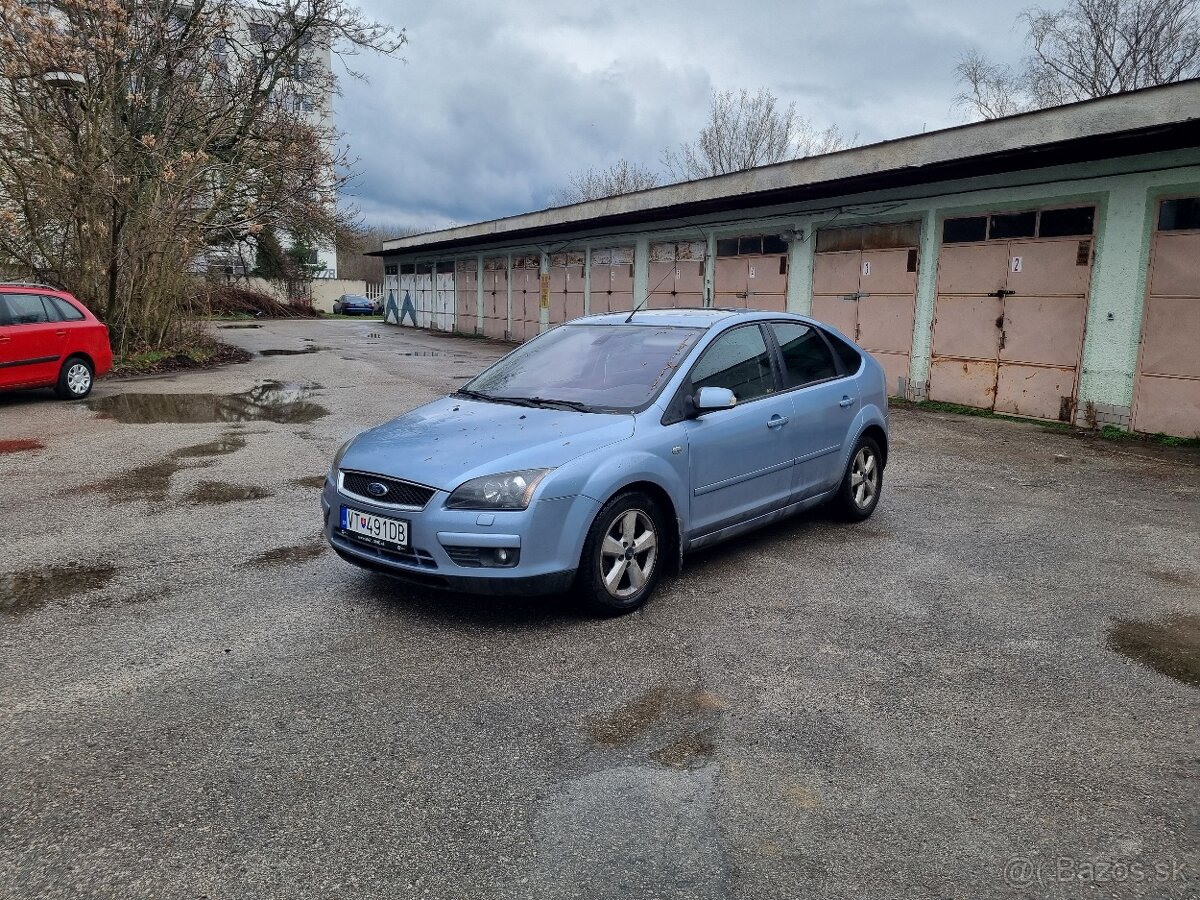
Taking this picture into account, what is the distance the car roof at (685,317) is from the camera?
18.2 feet

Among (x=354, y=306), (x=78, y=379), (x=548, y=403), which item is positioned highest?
(x=354, y=306)

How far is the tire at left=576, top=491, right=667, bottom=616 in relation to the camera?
170 inches

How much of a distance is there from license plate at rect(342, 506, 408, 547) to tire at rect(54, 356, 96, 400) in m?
9.99

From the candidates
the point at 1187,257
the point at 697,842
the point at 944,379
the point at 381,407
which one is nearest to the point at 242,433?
the point at 381,407

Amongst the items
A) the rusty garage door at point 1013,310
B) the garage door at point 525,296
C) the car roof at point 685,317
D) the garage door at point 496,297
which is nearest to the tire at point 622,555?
the car roof at point 685,317

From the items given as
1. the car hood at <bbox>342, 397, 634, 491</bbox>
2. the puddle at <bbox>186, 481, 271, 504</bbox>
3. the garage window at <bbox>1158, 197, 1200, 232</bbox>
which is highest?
the garage window at <bbox>1158, 197, 1200, 232</bbox>

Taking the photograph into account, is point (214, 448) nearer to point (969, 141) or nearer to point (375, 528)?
point (375, 528)

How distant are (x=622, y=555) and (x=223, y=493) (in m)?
4.21

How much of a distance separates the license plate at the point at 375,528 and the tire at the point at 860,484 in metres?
3.33

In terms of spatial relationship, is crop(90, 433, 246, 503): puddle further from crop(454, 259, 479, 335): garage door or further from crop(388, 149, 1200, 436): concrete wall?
crop(454, 259, 479, 335): garage door

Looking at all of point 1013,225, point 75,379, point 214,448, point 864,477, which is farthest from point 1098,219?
point 75,379

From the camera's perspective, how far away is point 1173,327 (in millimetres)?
10375

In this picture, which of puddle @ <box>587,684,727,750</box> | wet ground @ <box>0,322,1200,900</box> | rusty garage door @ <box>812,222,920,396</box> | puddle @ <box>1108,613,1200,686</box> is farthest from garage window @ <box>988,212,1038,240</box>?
puddle @ <box>587,684,727,750</box>

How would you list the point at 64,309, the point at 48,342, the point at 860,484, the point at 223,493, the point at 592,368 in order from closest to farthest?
1. the point at 592,368
2. the point at 860,484
3. the point at 223,493
4. the point at 48,342
5. the point at 64,309
